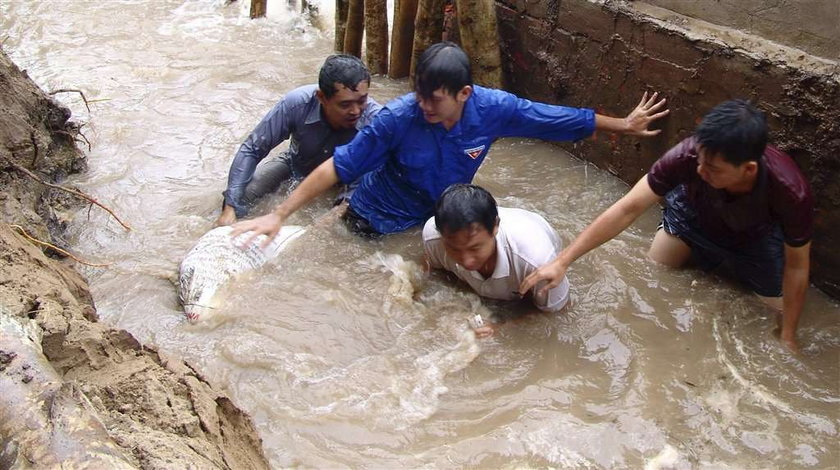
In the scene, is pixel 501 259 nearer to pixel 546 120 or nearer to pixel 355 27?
pixel 546 120

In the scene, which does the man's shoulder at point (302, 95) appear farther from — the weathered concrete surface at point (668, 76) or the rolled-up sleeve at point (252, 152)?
the weathered concrete surface at point (668, 76)

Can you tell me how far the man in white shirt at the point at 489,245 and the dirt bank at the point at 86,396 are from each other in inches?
45.1

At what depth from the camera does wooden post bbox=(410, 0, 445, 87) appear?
5152mm

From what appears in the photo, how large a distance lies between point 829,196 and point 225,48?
19.3 ft

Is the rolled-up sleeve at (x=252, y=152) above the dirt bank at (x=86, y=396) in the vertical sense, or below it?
below

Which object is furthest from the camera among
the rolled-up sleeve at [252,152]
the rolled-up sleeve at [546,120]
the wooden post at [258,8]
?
the wooden post at [258,8]

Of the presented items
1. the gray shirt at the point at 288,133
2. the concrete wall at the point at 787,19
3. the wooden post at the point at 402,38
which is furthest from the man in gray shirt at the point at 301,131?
the concrete wall at the point at 787,19

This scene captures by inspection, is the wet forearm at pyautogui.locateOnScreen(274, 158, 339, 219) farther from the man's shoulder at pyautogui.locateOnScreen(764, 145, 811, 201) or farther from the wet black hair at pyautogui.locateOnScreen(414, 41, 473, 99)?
the man's shoulder at pyautogui.locateOnScreen(764, 145, 811, 201)

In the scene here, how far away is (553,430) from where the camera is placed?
107 inches

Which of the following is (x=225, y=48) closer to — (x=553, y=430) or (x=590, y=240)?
(x=590, y=240)

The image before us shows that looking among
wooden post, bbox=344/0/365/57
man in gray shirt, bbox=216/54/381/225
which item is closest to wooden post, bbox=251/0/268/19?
wooden post, bbox=344/0/365/57

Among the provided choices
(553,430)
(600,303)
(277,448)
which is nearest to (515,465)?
(553,430)

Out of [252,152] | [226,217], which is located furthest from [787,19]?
[226,217]

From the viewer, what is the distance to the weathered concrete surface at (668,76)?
3150 millimetres
